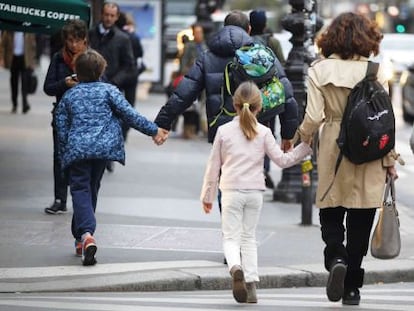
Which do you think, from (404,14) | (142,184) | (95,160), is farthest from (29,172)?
(404,14)

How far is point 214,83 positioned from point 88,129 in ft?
3.26

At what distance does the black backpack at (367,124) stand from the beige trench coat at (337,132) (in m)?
0.07

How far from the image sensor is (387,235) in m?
8.74

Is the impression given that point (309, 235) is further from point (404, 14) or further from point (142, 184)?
point (404, 14)

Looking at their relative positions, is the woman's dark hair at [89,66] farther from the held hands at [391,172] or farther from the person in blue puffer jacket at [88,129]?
the held hands at [391,172]

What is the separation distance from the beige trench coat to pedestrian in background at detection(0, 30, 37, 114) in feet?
53.5

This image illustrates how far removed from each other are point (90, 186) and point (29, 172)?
609cm

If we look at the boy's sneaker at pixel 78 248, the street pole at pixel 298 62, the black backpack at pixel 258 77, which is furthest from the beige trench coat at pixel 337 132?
the street pole at pixel 298 62

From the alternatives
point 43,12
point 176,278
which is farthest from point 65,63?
point 176,278

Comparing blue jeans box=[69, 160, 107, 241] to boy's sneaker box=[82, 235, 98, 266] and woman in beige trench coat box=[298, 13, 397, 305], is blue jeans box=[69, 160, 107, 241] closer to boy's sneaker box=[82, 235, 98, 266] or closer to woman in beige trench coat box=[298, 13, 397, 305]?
boy's sneaker box=[82, 235, 98, 266]

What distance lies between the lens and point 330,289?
8602mm

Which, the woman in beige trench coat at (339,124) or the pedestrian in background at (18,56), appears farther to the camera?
the pedestrian in background at (18,56)

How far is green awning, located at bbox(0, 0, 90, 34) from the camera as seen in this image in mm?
13548

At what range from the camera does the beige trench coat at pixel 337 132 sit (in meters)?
8.64
